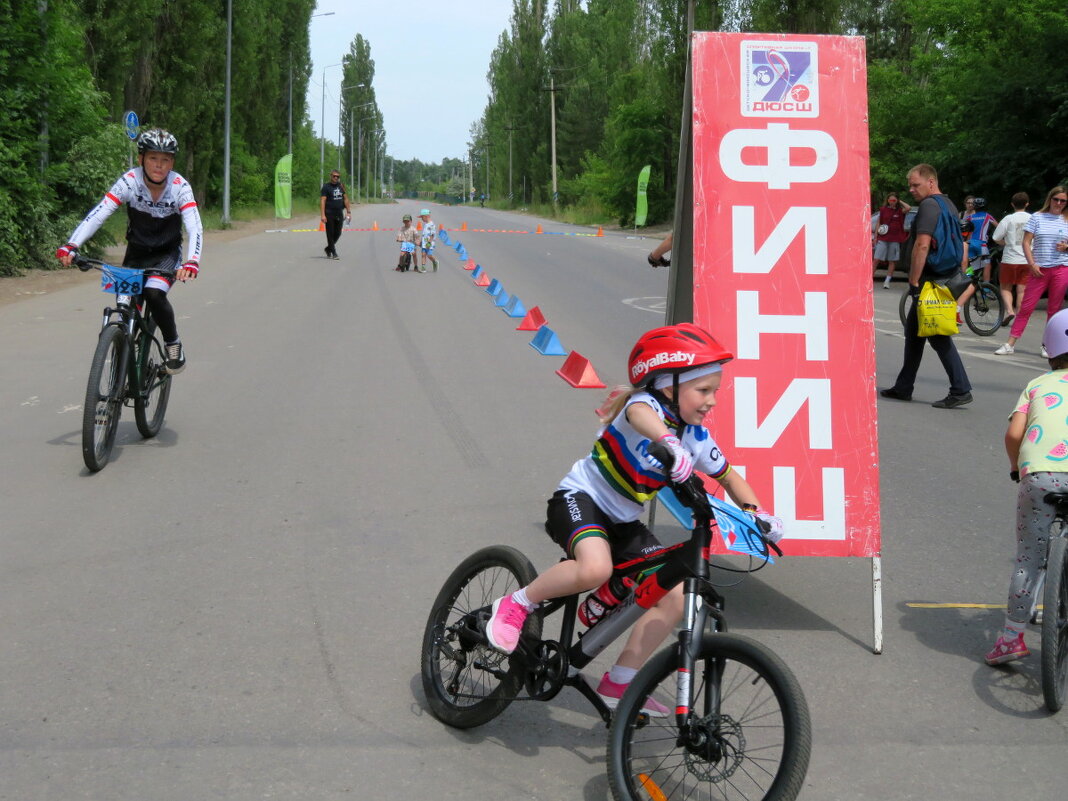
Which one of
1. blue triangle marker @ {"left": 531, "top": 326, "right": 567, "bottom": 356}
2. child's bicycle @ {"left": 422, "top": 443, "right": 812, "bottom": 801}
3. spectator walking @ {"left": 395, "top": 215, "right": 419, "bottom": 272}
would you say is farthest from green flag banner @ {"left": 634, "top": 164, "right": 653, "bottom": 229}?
child's bicycle @ {"left": 422, "top": 443, "right": 812, "bottom": 801}

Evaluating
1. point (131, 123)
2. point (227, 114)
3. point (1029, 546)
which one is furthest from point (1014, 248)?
point (227, 114)

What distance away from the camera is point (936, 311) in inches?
409

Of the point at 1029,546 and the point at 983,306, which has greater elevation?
the point at 983,306

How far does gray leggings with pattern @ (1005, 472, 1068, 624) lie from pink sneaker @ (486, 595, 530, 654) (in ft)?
6.42

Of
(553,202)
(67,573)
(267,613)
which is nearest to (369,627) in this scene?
(267,613)

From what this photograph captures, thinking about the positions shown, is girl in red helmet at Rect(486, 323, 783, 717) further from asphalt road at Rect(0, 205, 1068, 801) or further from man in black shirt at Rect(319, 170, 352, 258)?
man in black shirt at Rect(319, 170, 352, 258)

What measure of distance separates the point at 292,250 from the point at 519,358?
1938cm

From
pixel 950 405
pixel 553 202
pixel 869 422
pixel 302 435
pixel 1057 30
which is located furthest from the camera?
pixel 553 202

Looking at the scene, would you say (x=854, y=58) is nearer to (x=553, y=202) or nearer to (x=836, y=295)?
(x=836, y=295)

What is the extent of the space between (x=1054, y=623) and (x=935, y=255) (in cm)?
680

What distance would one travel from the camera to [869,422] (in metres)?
5.29

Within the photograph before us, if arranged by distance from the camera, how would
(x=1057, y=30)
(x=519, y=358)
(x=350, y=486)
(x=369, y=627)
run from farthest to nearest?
1. (x=1057, y=30)
2. (x=519, y=358)
3. (x=350, y=486)
4. (x=369, y=627)

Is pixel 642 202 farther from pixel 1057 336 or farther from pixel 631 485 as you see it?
pixel 631 485

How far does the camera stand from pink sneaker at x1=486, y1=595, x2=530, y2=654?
12.6ft
